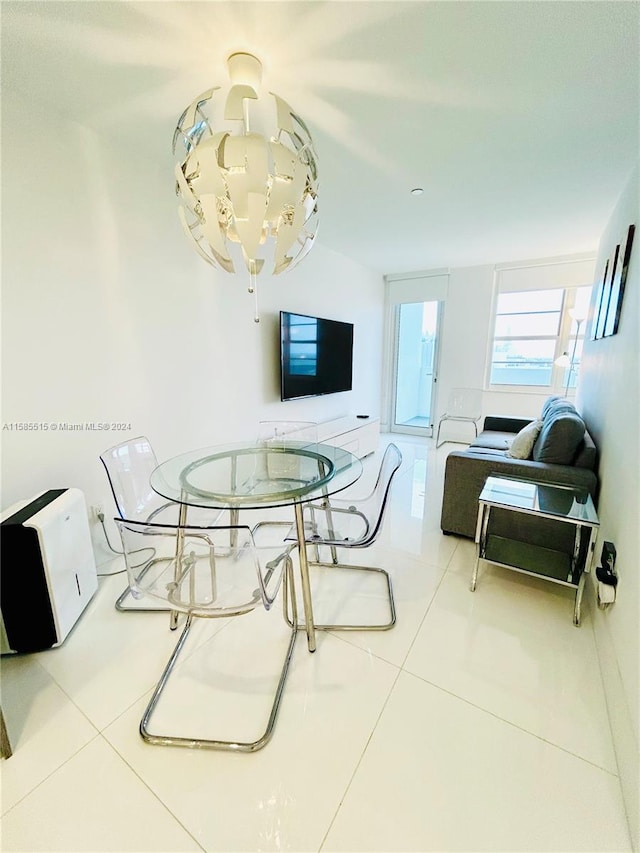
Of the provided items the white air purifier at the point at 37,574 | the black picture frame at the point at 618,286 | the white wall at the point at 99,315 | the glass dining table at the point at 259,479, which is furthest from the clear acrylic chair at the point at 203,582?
the black picture frame at the point at 618,286

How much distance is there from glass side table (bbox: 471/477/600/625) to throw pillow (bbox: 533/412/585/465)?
0.66 feet

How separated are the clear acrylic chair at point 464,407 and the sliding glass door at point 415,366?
377 millimetres

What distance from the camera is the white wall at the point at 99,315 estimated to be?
1645 millimetres

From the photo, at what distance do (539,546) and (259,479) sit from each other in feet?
5.65

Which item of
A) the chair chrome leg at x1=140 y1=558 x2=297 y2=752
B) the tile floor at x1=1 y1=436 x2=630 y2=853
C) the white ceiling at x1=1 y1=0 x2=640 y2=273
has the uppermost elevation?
the white ceiling at x1=1 y1=0 x2=640 y2=273

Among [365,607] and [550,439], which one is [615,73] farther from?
[365,607]

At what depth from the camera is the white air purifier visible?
1403mm

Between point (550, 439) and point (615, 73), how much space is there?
177cm

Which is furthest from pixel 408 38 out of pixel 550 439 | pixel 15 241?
pixel 550 439

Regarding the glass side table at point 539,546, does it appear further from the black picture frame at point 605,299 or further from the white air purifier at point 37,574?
the white air purifier at point 37,574

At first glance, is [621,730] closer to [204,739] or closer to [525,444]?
[204,739]

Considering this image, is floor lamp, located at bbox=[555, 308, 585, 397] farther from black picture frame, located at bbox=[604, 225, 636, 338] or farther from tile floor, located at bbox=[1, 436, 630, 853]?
tile floor, located at bbox=[1, 436, 630, 853]

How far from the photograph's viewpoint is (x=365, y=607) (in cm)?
180

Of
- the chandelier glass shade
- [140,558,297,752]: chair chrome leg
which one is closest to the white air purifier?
[140,558,297,752]: chair chrome leg
